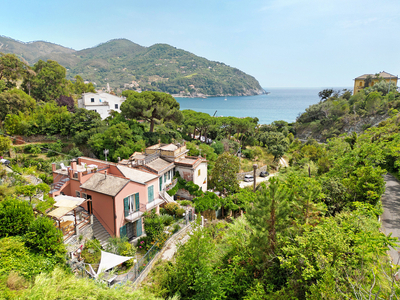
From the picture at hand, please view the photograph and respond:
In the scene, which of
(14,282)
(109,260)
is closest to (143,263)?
(109,260)

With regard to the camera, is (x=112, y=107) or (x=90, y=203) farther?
(x=112, y=107)

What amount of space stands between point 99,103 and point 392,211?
4555 cm

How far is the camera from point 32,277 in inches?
344

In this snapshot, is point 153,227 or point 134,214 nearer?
point 153,227

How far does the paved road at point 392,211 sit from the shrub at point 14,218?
1763cm

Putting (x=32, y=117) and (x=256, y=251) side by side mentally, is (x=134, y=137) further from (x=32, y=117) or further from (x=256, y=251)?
(x=256, y=251)

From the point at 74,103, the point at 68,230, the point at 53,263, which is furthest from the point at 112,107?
the point at 53,263

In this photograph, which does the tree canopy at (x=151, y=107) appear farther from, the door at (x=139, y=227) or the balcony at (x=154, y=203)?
the door at (x=139, y=227)

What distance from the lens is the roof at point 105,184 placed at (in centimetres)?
1465

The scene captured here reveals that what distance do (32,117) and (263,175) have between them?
37.5m

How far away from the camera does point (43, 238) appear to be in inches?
388

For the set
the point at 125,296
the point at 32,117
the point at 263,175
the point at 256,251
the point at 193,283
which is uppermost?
the point at 32,117

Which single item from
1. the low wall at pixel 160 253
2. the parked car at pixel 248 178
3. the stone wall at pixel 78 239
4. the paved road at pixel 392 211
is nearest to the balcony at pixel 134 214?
the stone wall at pixel 78 239

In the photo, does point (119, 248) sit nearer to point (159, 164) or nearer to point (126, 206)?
point (126, 206)
